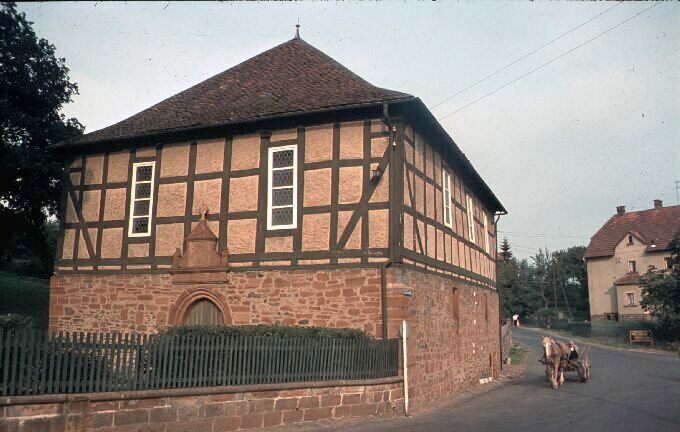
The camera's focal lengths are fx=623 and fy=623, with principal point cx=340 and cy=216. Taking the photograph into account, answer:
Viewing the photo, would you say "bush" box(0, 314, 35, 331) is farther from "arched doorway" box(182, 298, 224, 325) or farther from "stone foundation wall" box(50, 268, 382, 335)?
"arched doorway" box(182, 298, 224, 325)

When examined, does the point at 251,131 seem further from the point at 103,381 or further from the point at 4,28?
the point at 4,28

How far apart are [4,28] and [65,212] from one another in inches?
370

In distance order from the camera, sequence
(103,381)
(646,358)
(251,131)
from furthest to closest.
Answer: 1. (646,358)
2. (251,131)
3. (103,381)

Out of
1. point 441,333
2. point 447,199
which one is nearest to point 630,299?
point 447,199

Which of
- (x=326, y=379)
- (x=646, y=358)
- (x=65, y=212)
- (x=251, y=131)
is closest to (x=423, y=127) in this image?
(x=251, y=131)

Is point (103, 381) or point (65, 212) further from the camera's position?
point (65, 212)

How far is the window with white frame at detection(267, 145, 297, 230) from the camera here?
50.5 ft

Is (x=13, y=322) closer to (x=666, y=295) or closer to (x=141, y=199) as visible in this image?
(x=141, y=199)

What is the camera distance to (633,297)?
182ft

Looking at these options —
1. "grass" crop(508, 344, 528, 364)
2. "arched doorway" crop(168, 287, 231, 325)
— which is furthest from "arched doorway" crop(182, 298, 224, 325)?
"grass" crop(508, 344, 528, 364)

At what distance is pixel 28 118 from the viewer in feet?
76.6

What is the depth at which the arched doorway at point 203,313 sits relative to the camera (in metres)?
15.9

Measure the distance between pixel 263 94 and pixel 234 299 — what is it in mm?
5736

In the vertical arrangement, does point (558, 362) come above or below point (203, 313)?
below
